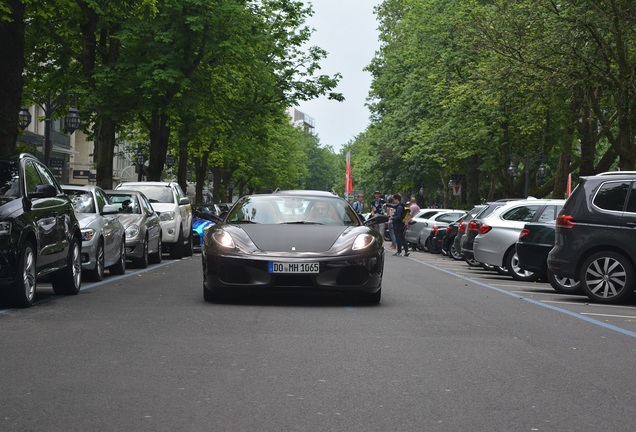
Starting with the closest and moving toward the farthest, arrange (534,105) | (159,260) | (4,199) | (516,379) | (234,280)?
(516,379)
(4,199)
(234,280)
(159,260)
(534,105)

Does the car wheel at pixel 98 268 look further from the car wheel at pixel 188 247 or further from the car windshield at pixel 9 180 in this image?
the car wheel at pixel 188 247

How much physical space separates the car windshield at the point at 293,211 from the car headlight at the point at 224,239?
0.73 metres

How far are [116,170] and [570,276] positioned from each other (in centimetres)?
8162

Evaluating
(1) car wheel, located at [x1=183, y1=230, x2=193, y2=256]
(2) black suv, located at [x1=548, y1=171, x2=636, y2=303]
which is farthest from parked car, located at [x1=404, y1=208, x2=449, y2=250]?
(2) black suv, located at [x1=548, y1=171, x2=636, y2=303]

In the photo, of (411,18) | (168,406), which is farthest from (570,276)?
(411,18)

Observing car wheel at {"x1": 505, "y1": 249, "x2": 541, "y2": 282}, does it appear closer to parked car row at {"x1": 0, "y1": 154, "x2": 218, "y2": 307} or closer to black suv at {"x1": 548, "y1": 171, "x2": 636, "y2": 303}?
black suv at {"x1": 548, "y1": 171, "x2": 636, "y2": 303}

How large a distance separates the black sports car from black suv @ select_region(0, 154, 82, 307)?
1.82 meters

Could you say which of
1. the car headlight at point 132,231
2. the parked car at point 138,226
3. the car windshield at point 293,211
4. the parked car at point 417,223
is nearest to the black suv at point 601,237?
the car windshield at point 293,211

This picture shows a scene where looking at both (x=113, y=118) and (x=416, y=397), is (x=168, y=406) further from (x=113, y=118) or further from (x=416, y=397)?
(x=113, y=118)

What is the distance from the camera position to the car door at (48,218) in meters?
12.9

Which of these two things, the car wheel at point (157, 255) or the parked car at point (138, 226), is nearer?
the parked car at point (138, 226)

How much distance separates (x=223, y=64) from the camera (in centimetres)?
3841

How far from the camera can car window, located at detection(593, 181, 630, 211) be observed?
15.8 meters

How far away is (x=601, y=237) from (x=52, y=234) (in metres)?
7.32
